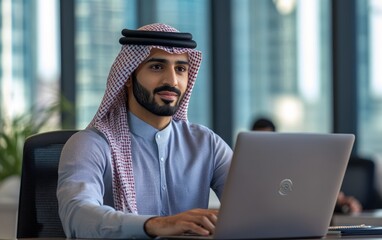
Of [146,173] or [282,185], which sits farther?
[146,173]

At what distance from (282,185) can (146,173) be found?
30.6 inches

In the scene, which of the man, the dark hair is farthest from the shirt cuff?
the dark hair

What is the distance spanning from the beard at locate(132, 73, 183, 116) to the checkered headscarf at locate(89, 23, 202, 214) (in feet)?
0.16

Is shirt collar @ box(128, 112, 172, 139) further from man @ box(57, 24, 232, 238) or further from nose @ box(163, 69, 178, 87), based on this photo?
nose @ box(163, 69, 178, 87)

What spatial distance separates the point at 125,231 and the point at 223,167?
0.80 metres

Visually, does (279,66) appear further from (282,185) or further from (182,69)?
(282,185)

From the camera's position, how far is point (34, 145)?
3.39 m

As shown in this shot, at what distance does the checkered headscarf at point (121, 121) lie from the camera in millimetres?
3125

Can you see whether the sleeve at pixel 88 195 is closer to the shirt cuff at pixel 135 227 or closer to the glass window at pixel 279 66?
the shirt cuff at pixel 135 227

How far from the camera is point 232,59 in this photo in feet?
31.1

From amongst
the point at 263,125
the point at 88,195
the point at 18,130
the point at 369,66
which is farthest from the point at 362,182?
the point at 88,195

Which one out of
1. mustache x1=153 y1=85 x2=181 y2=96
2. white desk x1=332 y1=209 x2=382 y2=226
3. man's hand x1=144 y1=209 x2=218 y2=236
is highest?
mustache x1=153 y1=85 x2=181 y2=96

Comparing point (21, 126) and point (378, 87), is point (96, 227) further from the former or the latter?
point (378, 87)

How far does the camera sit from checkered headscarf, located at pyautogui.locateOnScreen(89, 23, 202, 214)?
3.12m
